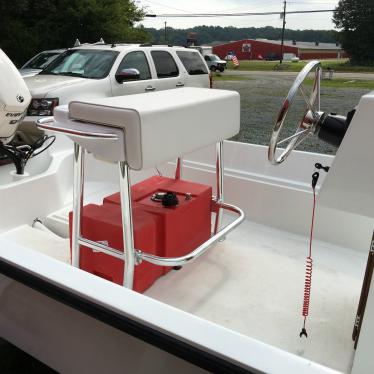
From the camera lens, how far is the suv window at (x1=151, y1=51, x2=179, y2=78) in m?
6.18

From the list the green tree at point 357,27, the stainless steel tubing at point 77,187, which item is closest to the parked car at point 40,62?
the stainless steel tubing at point 77,187

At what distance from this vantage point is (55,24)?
12844 mm

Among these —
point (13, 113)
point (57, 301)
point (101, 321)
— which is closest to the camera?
point (101, 321)

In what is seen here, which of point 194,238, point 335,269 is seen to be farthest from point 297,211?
point 194,238

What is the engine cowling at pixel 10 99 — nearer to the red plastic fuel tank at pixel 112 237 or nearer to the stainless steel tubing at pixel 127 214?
the red plastic fuel tank at pixel 112 237

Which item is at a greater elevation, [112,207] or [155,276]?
[112,207]

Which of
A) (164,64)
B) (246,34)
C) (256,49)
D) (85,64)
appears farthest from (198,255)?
(246,34)

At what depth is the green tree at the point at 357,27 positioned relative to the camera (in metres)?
28.1

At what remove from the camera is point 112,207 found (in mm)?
1806

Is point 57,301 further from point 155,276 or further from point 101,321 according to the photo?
point 155,276

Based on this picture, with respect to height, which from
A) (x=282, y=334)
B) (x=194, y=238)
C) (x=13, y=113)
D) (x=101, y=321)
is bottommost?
(x=282, y=334)

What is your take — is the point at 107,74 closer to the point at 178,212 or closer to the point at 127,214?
the point at 178,212

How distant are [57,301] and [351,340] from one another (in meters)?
1.01

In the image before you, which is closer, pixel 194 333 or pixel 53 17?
pixel 194 333
